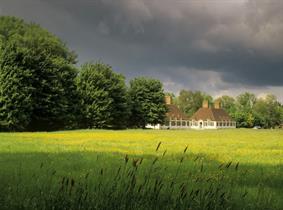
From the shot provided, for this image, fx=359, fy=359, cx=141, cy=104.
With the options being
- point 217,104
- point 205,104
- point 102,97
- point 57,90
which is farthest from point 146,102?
point 217,104

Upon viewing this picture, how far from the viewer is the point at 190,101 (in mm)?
196375

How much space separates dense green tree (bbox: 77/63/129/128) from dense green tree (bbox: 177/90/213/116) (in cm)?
11414

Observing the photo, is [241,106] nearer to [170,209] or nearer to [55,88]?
[55,88]

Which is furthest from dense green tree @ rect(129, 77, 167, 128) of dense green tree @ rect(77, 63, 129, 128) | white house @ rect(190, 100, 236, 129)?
white house @ rect(190, 100, 236, 129)

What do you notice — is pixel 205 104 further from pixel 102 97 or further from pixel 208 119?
pixel 102 97

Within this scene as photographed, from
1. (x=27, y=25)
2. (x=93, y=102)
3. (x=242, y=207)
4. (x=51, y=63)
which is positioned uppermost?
(x=27, y=25)

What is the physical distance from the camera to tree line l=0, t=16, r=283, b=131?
2036 inches

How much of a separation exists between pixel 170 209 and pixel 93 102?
6745cm

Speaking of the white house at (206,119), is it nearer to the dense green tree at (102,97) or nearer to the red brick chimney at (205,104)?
the red brick chimney at (205,104)

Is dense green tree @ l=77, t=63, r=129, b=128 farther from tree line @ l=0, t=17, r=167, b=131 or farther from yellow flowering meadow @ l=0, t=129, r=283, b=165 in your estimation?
yellow flowering meadow @ l=0, t=129, r=283, b=165

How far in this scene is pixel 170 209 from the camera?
560 centimetres

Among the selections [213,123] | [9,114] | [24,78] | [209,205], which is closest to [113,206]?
[209,205]

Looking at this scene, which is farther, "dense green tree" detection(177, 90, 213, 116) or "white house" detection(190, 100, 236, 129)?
"dense green tree" detection(177, 90, 213, 116)

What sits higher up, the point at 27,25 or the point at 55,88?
the point at 27,25
